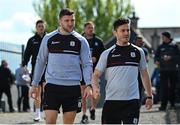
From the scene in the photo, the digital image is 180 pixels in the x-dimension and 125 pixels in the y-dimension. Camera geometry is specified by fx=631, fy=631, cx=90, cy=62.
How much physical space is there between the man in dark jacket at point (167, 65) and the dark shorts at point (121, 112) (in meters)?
8.21

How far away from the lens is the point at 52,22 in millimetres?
48469

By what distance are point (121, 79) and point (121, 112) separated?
44cm

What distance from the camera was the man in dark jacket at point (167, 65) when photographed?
16719mm

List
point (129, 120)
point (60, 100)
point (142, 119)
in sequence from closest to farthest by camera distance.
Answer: point (129, 120) → point (60, 100) → point (142, 119)

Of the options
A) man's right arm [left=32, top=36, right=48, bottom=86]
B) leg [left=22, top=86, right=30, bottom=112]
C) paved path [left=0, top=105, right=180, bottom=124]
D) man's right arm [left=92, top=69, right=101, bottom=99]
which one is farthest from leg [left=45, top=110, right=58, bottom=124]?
leg [left=22, top=86, right=30, bottom=112]

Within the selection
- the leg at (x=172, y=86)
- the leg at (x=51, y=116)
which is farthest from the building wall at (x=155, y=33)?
the leg at (x=51, y=116)

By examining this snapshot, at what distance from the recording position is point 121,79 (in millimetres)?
8469

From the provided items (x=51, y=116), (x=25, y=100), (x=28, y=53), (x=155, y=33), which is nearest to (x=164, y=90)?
(x=28, y=53)

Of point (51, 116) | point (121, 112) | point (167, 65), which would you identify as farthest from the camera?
point (167, 65)

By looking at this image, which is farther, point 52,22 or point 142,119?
point 52,22

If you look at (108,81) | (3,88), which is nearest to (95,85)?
(108,81)

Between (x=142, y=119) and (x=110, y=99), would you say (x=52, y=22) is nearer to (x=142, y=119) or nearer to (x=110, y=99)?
(x=142, y=119)

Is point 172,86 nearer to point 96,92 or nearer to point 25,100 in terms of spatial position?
point 25,100

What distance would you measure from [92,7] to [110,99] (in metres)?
42.5
